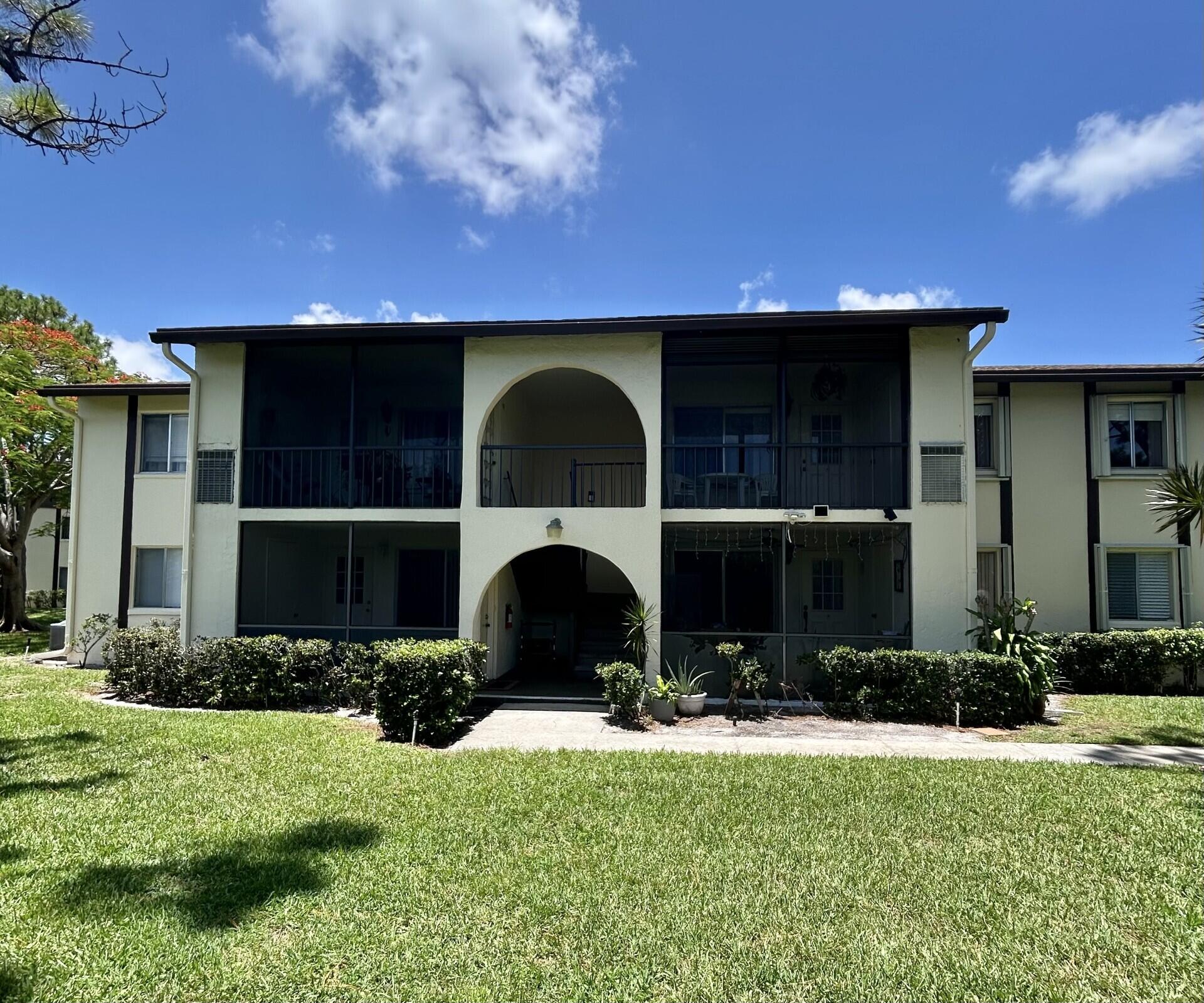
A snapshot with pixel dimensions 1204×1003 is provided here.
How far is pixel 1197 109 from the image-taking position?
8.23 meters

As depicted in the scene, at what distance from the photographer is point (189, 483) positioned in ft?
39.8

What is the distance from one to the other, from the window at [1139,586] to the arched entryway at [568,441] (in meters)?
9.40

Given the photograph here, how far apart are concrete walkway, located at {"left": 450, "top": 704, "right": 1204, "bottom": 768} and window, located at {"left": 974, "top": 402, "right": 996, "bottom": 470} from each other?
5.96 metres

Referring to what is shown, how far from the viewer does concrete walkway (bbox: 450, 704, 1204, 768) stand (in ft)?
26.0

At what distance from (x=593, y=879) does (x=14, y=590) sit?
77.5ft

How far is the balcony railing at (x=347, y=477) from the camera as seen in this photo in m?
12.3

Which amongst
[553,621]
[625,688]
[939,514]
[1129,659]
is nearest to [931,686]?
[939,514]

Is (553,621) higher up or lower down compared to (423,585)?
lower down

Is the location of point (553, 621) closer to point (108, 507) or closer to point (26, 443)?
point (108, 507)

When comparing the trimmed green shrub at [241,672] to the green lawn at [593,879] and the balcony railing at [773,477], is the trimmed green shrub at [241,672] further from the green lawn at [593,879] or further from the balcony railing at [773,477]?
the balcony railing at [773,477]

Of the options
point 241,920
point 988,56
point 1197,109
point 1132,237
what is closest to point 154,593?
point 241,920

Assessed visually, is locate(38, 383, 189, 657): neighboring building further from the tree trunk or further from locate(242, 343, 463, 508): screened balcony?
the tree trunk

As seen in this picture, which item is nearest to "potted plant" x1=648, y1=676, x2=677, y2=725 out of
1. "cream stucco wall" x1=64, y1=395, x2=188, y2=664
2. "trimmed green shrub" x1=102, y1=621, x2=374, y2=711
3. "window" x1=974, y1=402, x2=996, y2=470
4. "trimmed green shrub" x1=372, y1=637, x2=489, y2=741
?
"trimmed green shrub" x1=372, y1=637, x2=489, y2=741

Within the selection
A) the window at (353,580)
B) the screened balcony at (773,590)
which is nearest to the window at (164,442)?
the window at (353,580)
